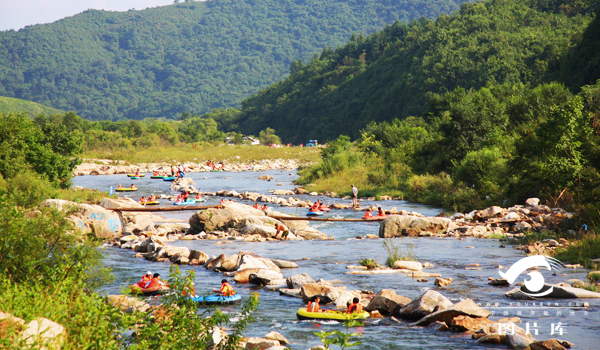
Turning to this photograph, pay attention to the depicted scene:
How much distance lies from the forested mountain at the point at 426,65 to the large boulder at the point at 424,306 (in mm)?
39335

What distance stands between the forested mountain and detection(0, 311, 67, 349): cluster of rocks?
4702cm

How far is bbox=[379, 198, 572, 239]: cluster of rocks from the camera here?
22891mm

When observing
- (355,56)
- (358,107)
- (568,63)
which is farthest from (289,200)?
(355,56)

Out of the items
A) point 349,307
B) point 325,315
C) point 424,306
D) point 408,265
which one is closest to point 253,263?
point 408,265

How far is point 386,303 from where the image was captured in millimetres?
12391

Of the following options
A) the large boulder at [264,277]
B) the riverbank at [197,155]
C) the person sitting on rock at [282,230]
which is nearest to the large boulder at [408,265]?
the large boulder at [264,277]

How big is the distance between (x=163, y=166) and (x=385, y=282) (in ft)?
204

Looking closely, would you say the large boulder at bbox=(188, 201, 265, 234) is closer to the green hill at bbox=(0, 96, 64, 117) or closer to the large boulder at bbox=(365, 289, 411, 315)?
the large boulder at bbox=(365, 289, 411, 315)

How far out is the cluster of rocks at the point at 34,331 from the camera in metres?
5.63

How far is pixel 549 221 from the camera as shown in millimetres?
21734

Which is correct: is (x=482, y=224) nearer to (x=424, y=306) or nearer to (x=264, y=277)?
(x=264, y=277)

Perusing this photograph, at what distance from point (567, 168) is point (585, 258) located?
16.7 feet

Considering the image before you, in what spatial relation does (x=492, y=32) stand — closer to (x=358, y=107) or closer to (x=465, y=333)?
(x=358, y=107)

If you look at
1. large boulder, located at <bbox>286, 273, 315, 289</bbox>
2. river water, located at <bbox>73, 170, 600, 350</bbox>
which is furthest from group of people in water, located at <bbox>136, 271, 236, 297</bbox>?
large boulder, located at <bbox>286, 273, 315, 289</bbox>
